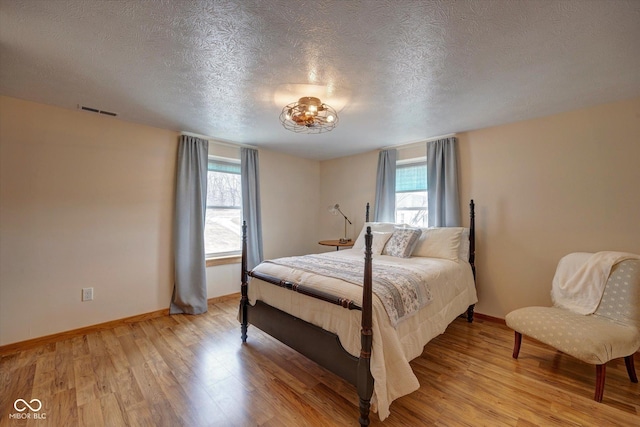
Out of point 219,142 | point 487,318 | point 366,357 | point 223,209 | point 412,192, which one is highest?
point 219,142

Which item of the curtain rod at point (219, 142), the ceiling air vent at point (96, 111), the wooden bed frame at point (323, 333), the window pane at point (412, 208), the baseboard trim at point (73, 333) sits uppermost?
the ceiling air vent at point (96, 111)

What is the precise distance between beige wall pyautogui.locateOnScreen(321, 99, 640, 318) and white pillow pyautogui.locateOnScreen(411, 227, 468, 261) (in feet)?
1.41

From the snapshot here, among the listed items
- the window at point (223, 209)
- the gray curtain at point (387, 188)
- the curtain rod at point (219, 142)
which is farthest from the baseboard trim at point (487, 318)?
the curtain rod at point (219, 142)

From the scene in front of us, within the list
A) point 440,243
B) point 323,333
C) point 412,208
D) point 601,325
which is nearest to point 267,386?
point 323,333

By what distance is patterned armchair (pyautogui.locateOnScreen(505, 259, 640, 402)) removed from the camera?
1767 millimetres

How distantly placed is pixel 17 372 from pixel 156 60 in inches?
102

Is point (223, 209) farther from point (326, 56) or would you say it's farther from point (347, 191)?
point (326, 56)

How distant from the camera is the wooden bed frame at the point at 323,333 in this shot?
60.9 inches

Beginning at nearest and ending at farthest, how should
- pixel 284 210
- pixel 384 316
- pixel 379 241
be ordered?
pixel 384 316 → pixel 379 241 → pixel 284 210

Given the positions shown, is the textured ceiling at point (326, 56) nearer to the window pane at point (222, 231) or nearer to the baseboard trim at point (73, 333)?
the window pane at point (222, 231)

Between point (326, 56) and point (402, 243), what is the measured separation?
83.8 inches

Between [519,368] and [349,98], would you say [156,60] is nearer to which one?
[349,98]

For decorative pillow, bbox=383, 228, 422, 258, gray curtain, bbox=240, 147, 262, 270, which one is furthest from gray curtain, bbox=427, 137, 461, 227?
gray curtain, bbox=240, 147, 262, 270

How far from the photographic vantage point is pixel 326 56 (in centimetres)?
174
